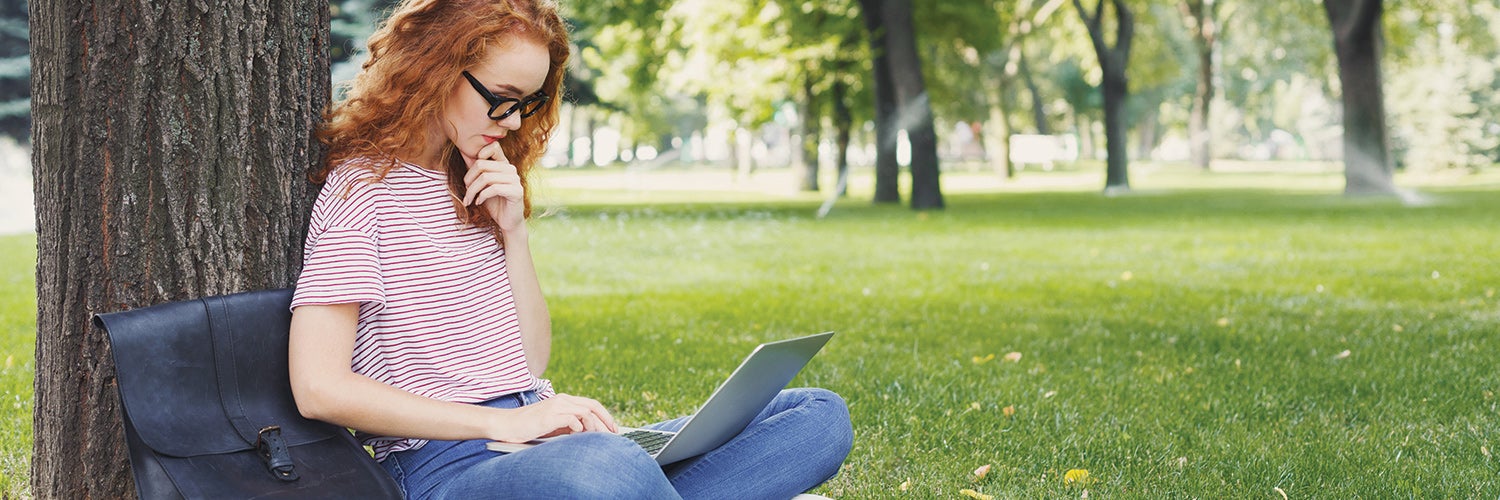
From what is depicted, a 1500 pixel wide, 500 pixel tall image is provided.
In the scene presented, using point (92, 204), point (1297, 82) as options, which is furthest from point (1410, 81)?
point (92, 204)

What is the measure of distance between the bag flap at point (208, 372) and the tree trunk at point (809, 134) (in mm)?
23812

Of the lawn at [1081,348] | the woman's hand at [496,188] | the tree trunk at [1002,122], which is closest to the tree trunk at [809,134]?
the tree trunk at [1002,122]

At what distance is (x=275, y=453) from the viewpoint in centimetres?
217

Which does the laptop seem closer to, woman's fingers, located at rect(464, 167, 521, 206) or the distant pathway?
woman's fingers, located at rect(464, 167, 521, 206)

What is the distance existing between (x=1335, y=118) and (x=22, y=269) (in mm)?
68431

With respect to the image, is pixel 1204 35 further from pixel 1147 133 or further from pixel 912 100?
pixel 1147 133

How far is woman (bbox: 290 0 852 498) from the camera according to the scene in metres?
2.24

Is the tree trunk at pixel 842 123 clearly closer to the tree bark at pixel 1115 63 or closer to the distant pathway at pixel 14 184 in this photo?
the tree bark at pixel 1115 63

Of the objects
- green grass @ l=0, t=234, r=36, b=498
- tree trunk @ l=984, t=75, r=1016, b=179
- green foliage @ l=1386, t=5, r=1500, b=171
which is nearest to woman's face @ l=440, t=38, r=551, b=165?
green grass @ l=0, t=234, r=36, b=498

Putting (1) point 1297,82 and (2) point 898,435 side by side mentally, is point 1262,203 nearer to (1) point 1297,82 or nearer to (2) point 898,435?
(2) point 898,435

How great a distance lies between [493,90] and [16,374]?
3977 mm

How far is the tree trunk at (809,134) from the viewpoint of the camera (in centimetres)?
2764

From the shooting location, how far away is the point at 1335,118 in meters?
69.2

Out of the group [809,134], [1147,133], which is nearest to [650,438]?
[809,134]
